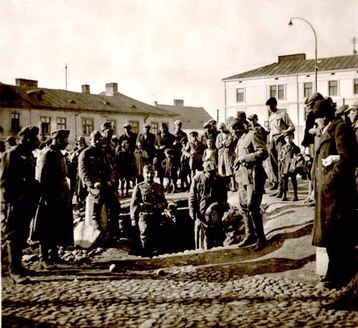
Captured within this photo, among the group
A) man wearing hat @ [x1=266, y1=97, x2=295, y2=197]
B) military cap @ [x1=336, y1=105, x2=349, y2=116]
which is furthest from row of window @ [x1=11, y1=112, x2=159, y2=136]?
military cap @ [x1=336, y1=105, x2=349, y2=116]

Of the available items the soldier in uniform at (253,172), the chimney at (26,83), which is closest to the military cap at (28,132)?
the chimney at (26,83)

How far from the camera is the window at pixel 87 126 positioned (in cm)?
559

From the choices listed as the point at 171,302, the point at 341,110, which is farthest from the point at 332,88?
the point at 171,302

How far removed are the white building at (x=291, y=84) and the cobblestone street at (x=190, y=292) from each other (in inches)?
47.8

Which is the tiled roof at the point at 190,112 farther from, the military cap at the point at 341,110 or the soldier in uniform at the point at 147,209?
the military cap at the point at 341,110

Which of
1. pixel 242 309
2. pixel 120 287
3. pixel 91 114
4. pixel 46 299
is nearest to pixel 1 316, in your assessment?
pixel 46 299

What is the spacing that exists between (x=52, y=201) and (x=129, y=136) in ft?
9.34

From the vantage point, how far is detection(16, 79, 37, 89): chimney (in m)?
4.09

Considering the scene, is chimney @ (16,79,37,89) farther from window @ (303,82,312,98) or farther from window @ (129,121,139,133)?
window @ (129,121,139,133)

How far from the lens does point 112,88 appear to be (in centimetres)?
477

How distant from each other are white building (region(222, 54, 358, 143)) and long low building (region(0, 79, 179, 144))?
1179mm

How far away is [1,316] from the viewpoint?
10.9 feet

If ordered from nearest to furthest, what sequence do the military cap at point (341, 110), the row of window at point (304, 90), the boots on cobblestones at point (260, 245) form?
the military cap at point (341, 110), the row of window at point (304, 90), the boots on cobblestones at point (260, 245)

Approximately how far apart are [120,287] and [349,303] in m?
1.66
